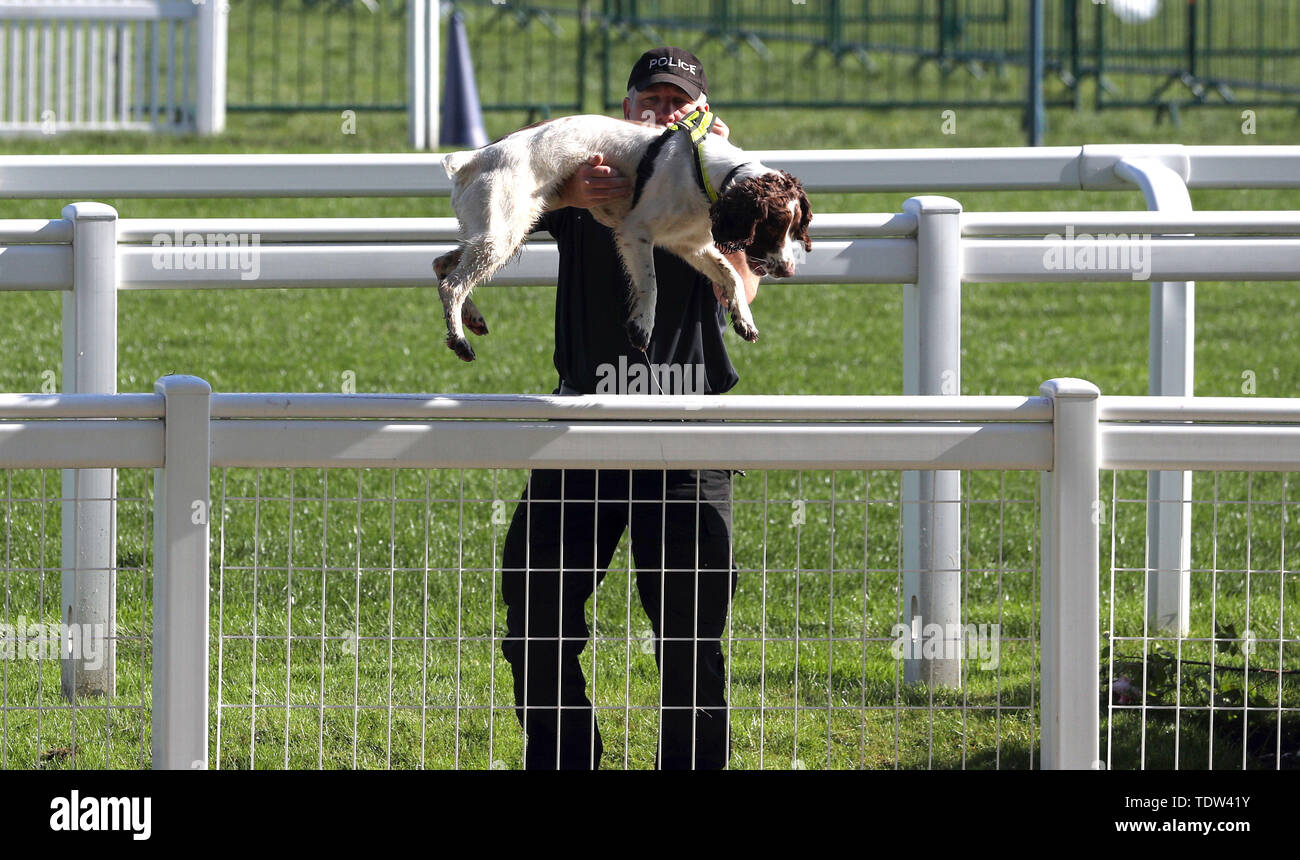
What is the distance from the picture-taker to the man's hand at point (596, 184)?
3449mm

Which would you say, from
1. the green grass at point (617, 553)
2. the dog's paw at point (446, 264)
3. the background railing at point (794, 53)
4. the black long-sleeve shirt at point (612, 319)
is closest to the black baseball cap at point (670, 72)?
the black long-sleeve shirt at point (612, 319)

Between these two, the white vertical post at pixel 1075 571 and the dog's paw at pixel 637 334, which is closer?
the white vertical post at pixel 1075 571

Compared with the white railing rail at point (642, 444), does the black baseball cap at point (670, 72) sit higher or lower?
higher

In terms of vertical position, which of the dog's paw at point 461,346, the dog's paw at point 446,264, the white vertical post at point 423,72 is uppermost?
the white vertical post at point 423,72

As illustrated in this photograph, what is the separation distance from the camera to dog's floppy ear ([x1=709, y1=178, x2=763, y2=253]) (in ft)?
10.5

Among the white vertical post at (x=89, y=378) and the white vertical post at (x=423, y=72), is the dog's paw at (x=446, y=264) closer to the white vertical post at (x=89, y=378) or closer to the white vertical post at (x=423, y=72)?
the white vertical post at (x=89, y=378)

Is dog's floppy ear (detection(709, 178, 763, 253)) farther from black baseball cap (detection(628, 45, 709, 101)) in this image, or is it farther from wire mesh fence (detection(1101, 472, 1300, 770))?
wire mesh fence (detection(1101, 472, 1300, 770))

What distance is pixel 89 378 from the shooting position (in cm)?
491

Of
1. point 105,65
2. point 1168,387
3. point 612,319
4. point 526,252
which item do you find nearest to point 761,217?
point 612,319

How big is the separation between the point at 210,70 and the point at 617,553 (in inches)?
350

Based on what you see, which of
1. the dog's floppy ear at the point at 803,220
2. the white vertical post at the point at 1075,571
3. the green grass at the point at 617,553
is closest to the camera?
the white vertical post at the point at 1075,571

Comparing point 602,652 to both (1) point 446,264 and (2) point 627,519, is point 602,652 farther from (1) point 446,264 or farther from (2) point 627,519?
(1) point 446,264

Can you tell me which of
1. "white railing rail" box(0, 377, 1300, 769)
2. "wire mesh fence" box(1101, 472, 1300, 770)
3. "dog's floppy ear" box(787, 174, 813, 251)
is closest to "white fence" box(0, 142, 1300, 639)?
"wire mesh fence" box(1101, 472, 1300, 770)
